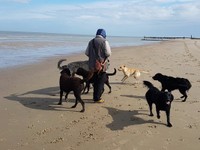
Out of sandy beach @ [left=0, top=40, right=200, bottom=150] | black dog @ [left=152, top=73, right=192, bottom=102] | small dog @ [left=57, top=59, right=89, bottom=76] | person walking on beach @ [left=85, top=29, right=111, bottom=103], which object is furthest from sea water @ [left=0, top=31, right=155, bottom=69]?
black dog @ [left=152, top=73, right=192, bottom=102]

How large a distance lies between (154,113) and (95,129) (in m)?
1.73

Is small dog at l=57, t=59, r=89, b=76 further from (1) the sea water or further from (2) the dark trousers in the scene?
(1) the sea water

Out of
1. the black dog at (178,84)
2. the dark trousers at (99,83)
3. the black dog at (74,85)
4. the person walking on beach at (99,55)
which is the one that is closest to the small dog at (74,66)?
the person walking on beach at (99,55)

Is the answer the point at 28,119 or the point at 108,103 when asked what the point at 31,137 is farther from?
the point at 108,103

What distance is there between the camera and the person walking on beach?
7883 mm

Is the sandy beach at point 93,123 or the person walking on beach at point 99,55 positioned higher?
the person walking on beach at point 99,55

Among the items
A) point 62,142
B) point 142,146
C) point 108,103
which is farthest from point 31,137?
point 108,103

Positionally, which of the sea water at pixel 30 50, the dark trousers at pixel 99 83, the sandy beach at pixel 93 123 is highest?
the dark trousers at pixel 99 83

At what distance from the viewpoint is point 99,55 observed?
26.3ft

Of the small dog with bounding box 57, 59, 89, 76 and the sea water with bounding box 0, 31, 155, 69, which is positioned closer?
the small dog with bounding box 57, 59, 89, 76

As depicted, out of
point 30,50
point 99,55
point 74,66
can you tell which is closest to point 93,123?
point 99,55

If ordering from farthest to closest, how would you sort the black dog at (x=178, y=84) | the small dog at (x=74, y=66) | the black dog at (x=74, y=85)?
1. the small dog at (x=74, y=66)
2. the black dog at (x=178, y=84)
3. the black dog at (x=74, y=85)

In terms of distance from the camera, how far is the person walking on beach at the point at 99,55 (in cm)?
788

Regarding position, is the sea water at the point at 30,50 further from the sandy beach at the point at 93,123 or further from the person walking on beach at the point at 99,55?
the person walking on beach at the point at 99,55
